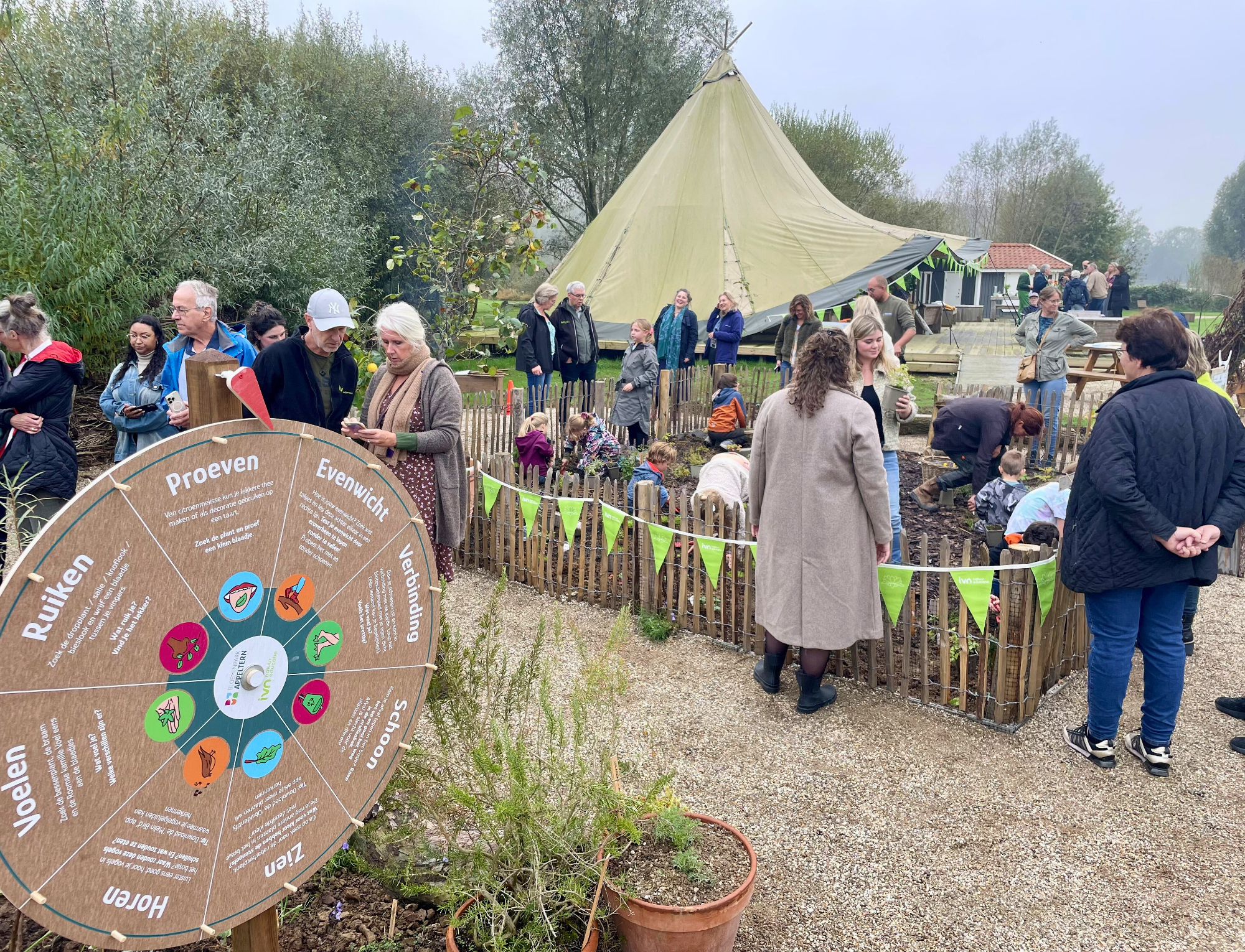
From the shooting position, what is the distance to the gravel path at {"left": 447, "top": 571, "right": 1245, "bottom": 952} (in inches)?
109

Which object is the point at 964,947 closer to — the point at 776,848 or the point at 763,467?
the point at 776,848

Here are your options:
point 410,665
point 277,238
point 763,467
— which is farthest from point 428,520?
point 277,238

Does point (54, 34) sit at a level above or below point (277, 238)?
above

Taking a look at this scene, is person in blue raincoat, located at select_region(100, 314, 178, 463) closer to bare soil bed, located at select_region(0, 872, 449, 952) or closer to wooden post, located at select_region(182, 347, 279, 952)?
bare soil bed, located at select_region(0, 872, 449, 952)

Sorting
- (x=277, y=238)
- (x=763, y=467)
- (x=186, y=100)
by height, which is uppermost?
(x=186, y=100)

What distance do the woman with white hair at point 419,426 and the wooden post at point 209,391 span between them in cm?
173

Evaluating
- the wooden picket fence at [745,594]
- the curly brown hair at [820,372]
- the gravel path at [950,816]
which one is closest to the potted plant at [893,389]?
the wooden picket fence at [745,594]

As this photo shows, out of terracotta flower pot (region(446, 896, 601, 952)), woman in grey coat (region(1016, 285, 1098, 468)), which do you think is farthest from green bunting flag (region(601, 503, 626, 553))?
woman in grey coat (region(1016, 285, 1098, 468))

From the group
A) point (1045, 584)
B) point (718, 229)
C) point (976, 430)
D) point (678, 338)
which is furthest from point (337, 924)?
point (718, 229)

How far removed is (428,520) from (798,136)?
118 feet

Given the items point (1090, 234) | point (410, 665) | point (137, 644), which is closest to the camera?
point (137, 644)

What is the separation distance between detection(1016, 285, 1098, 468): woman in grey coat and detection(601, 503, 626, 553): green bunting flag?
18.4 ft

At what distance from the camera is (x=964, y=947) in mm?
2658

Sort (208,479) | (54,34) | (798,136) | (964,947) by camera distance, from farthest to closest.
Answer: (798,136)
(54,34)
(964,947)
(208,479)
